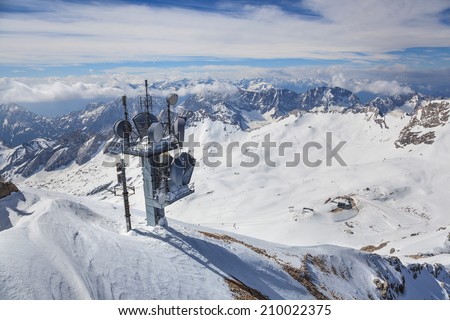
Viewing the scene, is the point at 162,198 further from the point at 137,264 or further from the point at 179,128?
the point at 137,264

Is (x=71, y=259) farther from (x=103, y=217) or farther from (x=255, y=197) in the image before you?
(x=255, y=197)

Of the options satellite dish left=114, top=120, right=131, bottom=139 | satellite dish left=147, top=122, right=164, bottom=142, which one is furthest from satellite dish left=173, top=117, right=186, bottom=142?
satellite dish left=114, top=120, right=131, bottom=139

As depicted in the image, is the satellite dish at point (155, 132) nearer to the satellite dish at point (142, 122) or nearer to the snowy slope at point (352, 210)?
Answer: the satellite dish at point (142, 122)

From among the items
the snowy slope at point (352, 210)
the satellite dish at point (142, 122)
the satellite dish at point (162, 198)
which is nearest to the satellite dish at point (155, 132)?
the satellite dish at point (142, 122)

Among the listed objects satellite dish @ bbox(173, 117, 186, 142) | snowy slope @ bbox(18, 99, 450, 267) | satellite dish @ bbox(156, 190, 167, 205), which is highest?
satellite dish @ bbox(173, 117, 186, 142)

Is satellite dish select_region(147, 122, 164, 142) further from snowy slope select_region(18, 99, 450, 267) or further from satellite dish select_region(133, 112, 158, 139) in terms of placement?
snowy slope select_region(18, 99, 450, 267)

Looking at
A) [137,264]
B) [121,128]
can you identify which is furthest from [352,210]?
[137,264]

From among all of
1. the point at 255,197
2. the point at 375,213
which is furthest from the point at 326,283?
the point at 255,197
